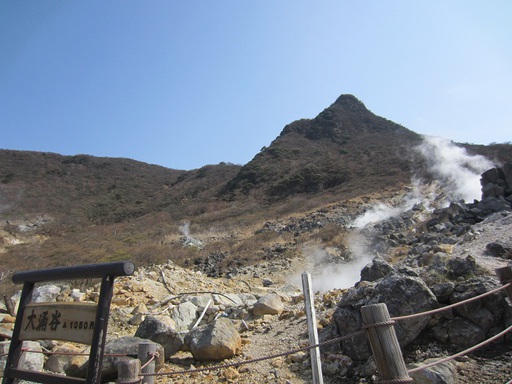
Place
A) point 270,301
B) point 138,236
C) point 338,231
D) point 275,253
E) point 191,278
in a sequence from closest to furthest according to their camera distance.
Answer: point 270,301 < point 191,278 < point 275,253 < point 338,231 < point 138,236

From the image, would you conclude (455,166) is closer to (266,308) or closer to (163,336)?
(266,308)

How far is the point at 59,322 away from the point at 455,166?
35.0m

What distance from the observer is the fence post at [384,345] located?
2055 millimetres

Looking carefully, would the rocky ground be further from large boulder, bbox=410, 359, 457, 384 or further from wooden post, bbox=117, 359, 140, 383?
wooden post, bbox=117, 359, 140, 383

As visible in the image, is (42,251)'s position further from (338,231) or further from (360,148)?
(360,148)

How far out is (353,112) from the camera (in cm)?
6366

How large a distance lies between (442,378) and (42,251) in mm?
19782

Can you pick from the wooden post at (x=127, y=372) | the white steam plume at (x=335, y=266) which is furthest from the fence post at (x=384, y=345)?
the white steam plume at (x=335, y=266)

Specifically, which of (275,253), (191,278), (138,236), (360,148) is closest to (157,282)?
(191,278)

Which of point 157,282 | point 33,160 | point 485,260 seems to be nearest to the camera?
point 485,260

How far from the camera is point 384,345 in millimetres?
2094

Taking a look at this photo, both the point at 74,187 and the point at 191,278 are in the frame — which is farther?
the point at 74,187

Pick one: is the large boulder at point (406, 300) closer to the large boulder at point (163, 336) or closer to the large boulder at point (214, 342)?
the large boulder at point (214, 342)

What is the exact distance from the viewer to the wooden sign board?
250 cm
